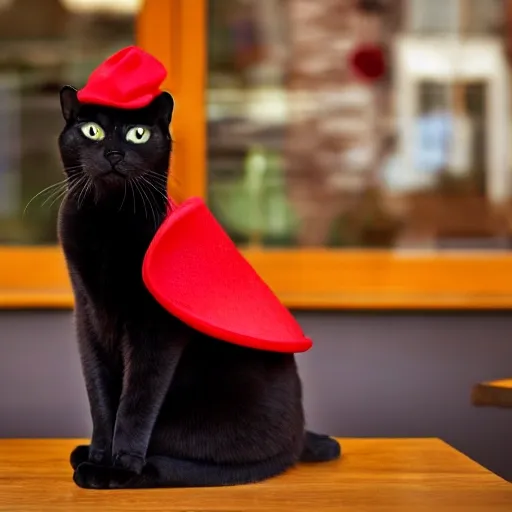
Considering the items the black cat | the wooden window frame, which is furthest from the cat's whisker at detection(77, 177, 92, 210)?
the wooden window frame

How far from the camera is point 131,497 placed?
43.2 inches

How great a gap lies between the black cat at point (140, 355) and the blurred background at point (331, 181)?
169mm

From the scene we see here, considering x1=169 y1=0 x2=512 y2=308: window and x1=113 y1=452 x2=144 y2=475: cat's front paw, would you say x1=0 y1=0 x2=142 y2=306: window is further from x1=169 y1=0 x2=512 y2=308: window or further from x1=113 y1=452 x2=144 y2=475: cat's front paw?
x1=113 y1=452 x2=144 y2=475: cat's front paw

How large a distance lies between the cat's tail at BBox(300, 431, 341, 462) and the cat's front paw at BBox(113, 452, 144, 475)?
280 mm

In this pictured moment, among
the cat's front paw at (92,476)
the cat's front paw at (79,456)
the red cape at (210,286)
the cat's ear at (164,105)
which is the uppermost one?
the cat's ear at (164,105)

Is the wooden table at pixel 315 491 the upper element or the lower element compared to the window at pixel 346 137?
lower

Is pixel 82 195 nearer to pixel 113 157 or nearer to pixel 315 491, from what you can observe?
pixel 113 157

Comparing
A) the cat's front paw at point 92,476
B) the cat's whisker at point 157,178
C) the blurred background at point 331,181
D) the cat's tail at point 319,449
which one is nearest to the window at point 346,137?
the blurred background at point 331,181

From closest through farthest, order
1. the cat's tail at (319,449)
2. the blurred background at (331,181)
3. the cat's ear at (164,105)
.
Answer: the cat's ear at (164,105) < the cat's tail at (319,449) < the blurred background at (331,181)

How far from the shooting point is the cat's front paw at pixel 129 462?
3.72 ft

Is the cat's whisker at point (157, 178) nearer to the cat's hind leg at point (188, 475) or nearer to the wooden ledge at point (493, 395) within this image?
the cat's hind leg at point (188, 475)

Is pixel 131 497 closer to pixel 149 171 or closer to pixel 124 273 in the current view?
pixel 124 273

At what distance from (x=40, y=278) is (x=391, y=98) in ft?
5.63

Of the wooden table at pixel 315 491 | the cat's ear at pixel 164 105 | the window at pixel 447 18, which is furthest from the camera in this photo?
the window at pixel 447 18
